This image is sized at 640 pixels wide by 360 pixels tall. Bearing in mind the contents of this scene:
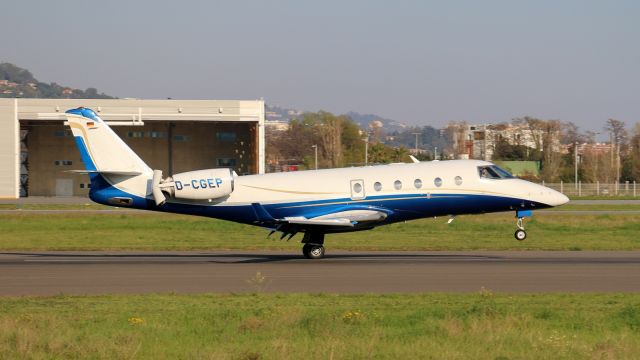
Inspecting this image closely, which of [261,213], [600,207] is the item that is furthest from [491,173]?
[600,207]

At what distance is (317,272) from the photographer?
2547 centimetres

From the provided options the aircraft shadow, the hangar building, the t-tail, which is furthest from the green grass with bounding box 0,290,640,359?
the hangar building

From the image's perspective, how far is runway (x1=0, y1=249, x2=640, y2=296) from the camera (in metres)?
21.9

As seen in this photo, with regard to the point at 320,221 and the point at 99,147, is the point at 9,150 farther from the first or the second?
the point at 320,221

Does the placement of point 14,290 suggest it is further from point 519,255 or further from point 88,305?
point 519,255

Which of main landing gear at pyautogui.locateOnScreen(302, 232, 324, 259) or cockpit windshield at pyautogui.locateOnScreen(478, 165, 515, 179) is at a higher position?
cockpit windshield at pyautogui.locateOnScreen(478, 165, 515, 179)

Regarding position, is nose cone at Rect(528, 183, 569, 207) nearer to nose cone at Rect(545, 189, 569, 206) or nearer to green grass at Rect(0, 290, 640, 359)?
nose cone at Rect(545, 189, 569, 206)

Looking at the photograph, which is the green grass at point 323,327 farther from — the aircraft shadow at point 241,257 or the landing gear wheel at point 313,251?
the landing gear wheel at point 313,251

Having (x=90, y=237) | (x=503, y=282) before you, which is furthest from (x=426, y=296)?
(x=90, y=237)

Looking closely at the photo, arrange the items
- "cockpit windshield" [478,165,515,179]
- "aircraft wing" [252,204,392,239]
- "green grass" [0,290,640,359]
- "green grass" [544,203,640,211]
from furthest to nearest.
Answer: "green grass" [544,203,640,211], "cockpit windshield" [478,165,515,179], "aircraft wing" [252,204,392,239], "green grass" [0,290,640,359]

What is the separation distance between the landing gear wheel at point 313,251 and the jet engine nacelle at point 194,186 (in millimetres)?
3079

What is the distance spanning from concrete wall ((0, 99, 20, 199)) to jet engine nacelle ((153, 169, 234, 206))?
5363 cm

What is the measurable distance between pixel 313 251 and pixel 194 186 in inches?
166

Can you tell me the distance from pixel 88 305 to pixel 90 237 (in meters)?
21.2
